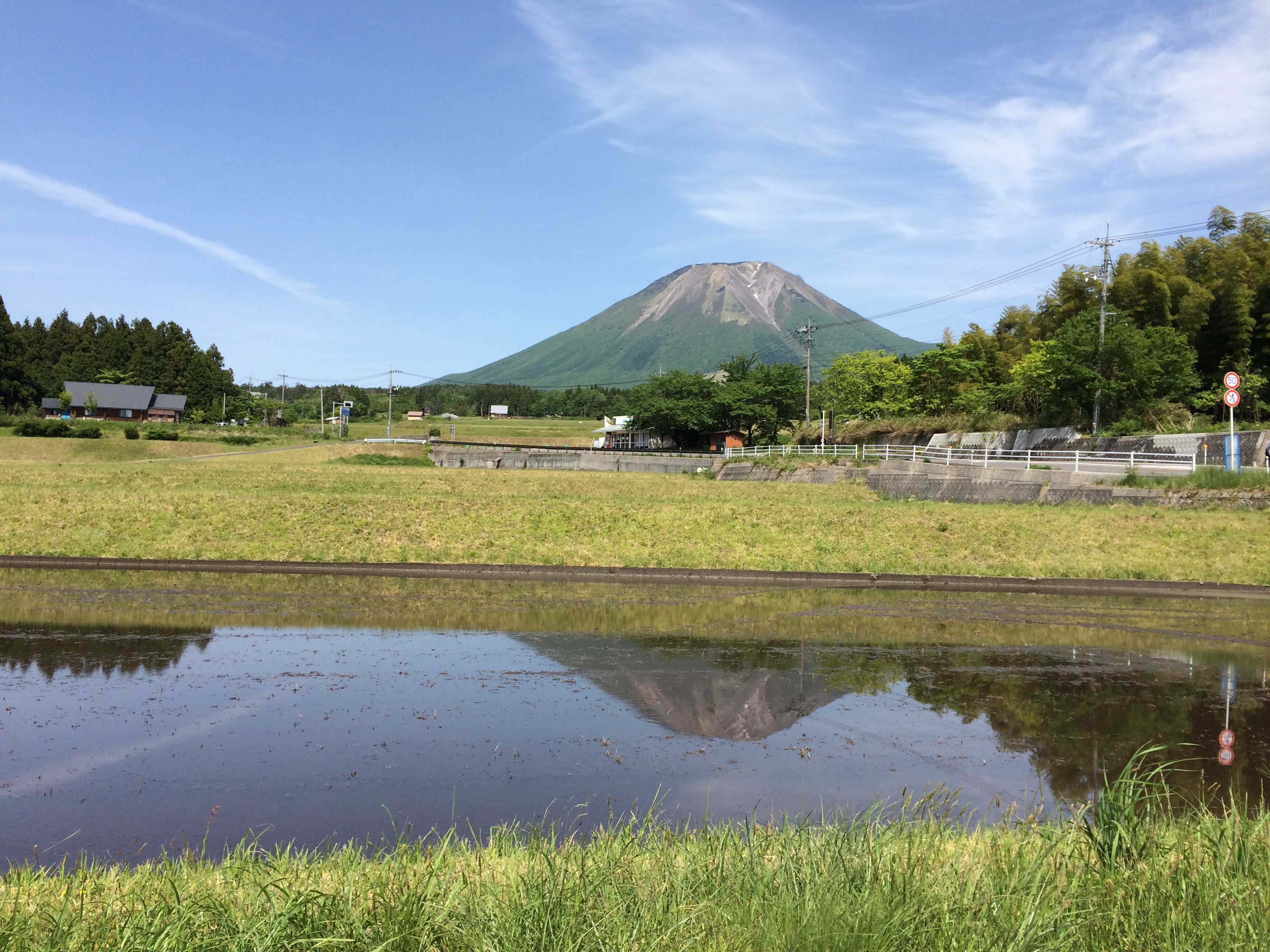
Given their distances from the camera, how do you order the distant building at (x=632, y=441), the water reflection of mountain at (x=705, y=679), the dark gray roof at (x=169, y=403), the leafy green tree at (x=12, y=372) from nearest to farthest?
1. the water reflection of mountain at (x=705, y=679)
2. the distant building at (x=632, y=441)
3. the leafy green tree at (x=12, y=372)
4. the dark gray roof at (x=169, y=403)

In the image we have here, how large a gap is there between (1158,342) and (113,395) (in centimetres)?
9947

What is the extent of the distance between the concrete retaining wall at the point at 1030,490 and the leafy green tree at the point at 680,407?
42.8m

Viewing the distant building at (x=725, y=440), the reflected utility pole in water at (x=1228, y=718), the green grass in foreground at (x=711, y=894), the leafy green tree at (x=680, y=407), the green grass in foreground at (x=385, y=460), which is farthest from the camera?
the leafy green tree at (x=680, y=407)

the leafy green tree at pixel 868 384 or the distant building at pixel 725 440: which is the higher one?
the leafy green tree at pixel 868 384

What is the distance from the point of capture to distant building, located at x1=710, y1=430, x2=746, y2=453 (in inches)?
3049

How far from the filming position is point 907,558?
69.1 feet

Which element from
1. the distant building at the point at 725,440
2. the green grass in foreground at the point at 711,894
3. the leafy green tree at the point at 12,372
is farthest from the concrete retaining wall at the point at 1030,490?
the leafy green tree at the point at 12,372

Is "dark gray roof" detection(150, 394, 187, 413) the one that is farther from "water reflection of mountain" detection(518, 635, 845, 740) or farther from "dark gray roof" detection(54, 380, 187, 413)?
"water reflection of mountain" detection(518, 635, 845, 740)

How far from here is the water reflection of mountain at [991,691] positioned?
26.0 ft

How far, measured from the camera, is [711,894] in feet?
13.6

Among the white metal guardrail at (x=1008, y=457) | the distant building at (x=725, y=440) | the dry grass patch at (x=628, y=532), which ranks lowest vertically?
the dry grass patch at (x=628, y=532)

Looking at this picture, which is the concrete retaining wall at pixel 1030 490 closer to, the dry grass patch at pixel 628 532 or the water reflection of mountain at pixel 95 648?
the dry grass patch at pixel 628 532

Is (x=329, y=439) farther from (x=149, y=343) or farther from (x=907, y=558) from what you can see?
(x=907, y=558)

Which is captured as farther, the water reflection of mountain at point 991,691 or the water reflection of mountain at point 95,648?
the water reflection of mountain at point 95,648
